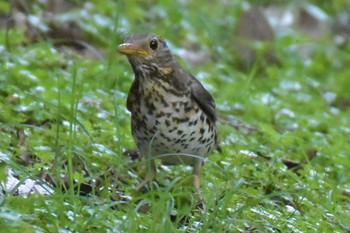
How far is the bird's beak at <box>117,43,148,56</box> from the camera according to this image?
5.22m

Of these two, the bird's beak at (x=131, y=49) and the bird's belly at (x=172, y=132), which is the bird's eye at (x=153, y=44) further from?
the bird's belly at (x=172, y=132)

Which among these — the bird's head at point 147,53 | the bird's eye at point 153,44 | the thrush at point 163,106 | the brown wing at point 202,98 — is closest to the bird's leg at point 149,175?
the thrush at point 163,106

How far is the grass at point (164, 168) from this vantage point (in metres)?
4.49

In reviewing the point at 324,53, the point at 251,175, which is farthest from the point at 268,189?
the point at 324,53

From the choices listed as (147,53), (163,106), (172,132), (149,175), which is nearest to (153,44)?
(147,53)

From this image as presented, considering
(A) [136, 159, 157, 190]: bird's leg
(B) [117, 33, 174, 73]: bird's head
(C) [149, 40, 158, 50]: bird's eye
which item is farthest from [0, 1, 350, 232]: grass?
(C) [149, 40, 158, 50]: bird's eye

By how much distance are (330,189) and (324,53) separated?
5.53m

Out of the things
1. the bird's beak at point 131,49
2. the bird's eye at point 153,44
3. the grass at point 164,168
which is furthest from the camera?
the bird's eye at point 153,44

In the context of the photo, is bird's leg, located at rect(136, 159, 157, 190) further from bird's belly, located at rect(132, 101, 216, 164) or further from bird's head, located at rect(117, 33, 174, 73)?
bird's head, located at rect(117, 33, 174, 73)

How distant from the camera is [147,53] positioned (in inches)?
212

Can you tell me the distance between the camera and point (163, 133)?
5250 millimetres

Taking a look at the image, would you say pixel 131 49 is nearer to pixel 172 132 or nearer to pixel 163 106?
pixel 163 106

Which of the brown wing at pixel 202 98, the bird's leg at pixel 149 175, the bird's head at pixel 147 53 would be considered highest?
the bird's head at pixel 147 53

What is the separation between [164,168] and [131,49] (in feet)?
3.85
